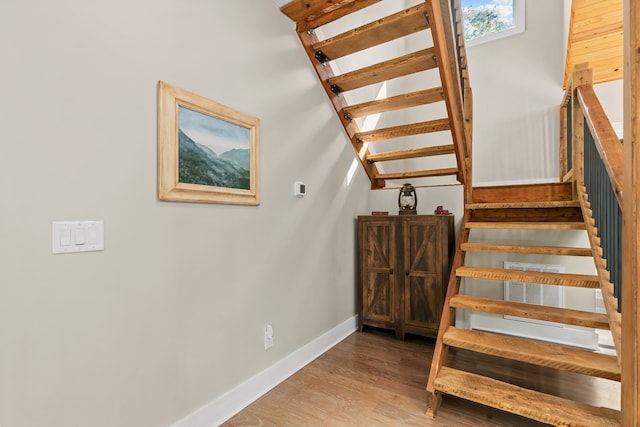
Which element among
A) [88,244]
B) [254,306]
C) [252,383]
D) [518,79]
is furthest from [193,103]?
[518,79]

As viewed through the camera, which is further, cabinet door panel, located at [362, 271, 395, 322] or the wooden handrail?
cabinet door panel, located at [362, 271, 395, 322]

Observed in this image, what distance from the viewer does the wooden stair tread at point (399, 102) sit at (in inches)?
99.0

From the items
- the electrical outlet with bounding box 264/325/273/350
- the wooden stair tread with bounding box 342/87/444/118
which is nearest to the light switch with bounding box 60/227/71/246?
the electrical outlet with bounding box 264/325/273/350

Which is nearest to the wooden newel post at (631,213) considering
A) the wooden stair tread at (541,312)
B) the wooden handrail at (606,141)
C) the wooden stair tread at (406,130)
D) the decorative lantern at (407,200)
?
the wooden handrail at (606,141)

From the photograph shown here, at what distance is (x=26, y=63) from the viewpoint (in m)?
1.11

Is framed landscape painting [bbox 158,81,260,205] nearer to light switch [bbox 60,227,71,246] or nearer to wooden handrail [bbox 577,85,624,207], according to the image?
light switch [bbox 60,227,71,246]

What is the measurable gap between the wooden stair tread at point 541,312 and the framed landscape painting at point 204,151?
156 centimetres

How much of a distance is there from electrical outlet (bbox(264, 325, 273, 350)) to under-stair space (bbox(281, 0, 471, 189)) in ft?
6.30

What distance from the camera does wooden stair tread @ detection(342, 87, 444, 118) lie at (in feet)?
8.25

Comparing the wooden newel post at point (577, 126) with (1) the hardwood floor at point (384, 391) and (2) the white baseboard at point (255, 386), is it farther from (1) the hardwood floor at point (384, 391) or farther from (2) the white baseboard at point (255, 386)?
(2) the white baseboard at point (255, 386)

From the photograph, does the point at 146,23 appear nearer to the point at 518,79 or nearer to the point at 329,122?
the point at 329,122

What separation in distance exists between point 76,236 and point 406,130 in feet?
A: 8.31

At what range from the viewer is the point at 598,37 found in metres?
2.97

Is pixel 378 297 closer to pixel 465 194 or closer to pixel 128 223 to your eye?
pixel 465 194
